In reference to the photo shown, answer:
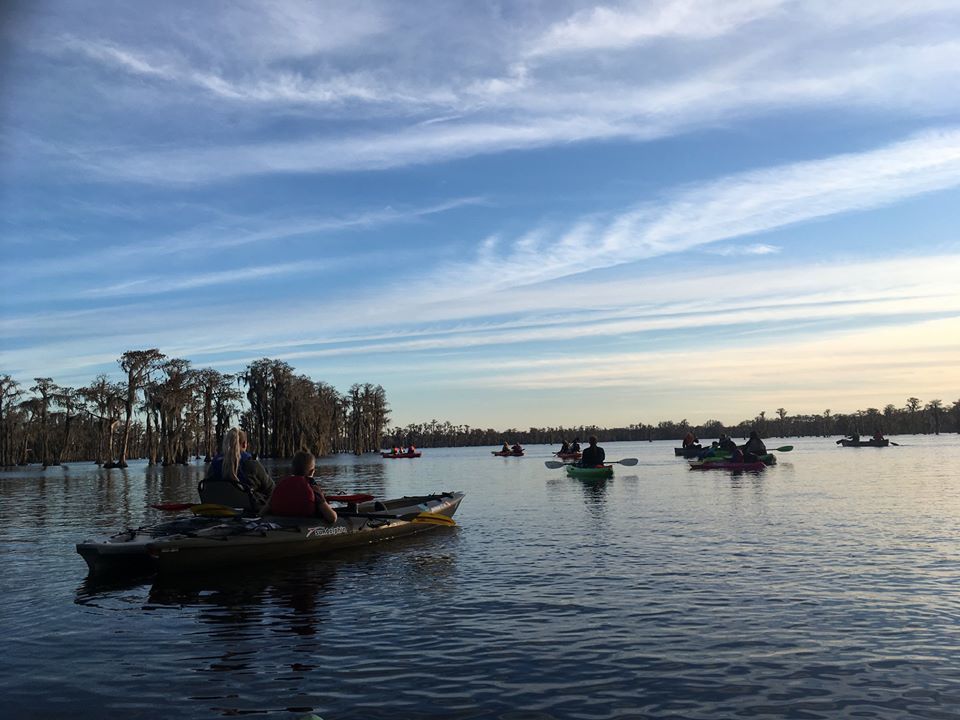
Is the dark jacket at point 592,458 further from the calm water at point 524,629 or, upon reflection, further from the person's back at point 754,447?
the calm water at point 524,629

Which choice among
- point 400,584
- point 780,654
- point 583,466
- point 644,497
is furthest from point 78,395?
point 780,654

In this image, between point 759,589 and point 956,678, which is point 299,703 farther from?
point 759,589

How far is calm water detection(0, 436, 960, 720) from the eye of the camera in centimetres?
621

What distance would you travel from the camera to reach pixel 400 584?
1128 cm

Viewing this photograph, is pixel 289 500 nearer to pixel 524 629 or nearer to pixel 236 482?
pixel 236 482

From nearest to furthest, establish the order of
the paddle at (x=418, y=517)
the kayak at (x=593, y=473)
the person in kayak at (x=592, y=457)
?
the paddle at (x=418, y=517)
the kayak at (x=593, y=473)
the person in kayak at (x=592, y=457)

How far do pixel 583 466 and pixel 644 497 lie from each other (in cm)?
945

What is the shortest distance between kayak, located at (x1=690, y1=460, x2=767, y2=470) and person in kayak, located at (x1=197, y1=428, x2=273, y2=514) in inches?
1172

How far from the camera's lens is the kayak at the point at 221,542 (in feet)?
37.9

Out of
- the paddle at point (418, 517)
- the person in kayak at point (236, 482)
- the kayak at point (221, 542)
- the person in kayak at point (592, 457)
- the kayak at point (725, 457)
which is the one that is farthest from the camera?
the kayak at point (725, 457)

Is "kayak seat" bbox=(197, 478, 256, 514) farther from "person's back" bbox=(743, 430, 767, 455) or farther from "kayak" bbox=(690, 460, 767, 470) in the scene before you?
"person's back" bbox=(743, 430, 767, 455)

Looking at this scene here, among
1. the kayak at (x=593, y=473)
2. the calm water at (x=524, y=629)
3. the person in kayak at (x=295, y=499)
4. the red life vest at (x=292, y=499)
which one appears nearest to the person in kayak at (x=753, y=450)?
the kayak at (x=593, y=473)

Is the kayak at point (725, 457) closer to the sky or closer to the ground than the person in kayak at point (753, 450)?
closer to the ground

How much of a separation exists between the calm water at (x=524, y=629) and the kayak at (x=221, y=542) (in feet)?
1.20
